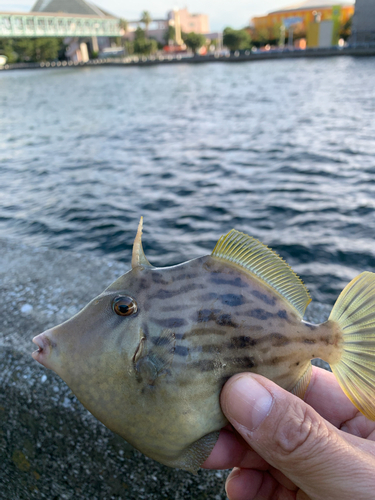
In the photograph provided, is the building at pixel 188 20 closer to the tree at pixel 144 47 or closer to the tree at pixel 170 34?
the tree at pixel 170 34

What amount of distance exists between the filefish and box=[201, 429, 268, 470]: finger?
487 mm

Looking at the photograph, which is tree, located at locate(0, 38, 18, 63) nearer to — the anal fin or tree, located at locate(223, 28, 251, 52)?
tree, located at locate(223, 28, 251, 52)

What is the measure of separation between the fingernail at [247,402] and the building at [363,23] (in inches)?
4160

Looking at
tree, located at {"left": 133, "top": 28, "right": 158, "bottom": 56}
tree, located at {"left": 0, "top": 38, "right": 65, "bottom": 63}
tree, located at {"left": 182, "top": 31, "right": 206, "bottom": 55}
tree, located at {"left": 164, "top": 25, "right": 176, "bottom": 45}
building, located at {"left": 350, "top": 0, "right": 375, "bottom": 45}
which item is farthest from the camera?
tree, located at {"left": 164, "top": 25, "right": 176, "bottom": 45}

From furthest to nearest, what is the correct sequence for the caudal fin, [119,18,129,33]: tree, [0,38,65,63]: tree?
[119,18,129,33]: tree → [0,38,65,63]: tree → the caudal fin

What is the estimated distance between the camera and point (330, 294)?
23.4 feet

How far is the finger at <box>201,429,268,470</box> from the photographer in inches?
86.4

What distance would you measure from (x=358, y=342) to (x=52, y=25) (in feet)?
430

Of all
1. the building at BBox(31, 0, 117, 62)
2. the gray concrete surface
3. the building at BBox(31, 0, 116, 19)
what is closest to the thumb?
the gray concrete surface

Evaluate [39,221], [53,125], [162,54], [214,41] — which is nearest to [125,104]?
[53,125]

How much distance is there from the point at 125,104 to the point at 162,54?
381ft

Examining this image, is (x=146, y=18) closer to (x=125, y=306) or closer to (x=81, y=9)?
(x=81, y=9)

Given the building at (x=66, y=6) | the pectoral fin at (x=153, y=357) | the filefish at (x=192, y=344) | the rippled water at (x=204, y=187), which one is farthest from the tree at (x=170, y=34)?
the pectoral fin at (x=153, y=357)

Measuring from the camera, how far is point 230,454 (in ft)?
7.25
